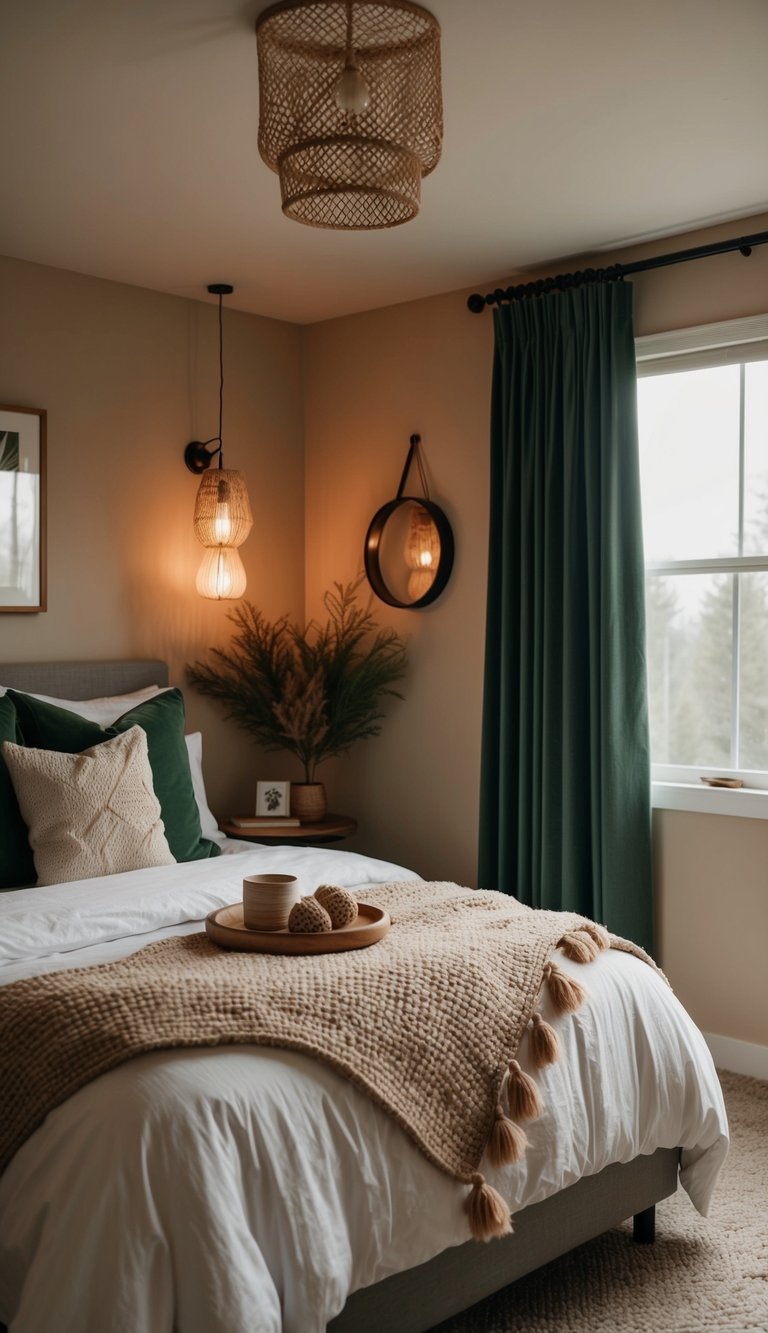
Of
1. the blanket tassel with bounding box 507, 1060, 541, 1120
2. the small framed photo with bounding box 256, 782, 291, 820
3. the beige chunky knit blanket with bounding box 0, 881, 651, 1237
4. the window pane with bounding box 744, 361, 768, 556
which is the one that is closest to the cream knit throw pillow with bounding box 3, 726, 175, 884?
the beige chunky knit blanket with bounding box 0, 881, 651, 1237

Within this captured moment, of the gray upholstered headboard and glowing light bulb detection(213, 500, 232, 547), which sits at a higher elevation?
glowing light bulb detection(213, 500, 232, 547)

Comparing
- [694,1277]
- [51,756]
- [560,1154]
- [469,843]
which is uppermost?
[51,756]

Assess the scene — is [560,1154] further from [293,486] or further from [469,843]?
[293,486]

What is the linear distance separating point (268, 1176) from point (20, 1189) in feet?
1.30

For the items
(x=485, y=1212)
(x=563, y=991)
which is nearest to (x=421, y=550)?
(x=563, y=991)

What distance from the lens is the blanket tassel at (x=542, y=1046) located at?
2.22m

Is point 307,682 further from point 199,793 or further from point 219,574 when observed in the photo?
point 199,793

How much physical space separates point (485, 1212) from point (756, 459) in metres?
2.55

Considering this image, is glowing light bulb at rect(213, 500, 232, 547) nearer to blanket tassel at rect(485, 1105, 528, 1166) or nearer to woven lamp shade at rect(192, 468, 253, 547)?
woven lamp shade at rect(192, 468, 253, 547)

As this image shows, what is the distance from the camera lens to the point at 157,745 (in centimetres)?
360

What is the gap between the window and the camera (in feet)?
12.3

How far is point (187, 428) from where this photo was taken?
454 centimetres

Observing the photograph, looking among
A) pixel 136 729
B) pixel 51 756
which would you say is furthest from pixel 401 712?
pixel 51 756

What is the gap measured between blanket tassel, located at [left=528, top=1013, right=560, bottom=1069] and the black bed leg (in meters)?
0.70
